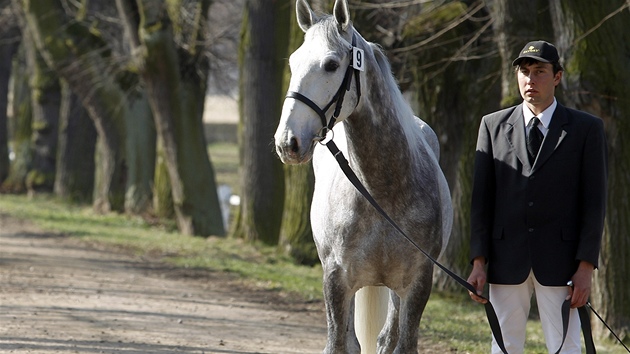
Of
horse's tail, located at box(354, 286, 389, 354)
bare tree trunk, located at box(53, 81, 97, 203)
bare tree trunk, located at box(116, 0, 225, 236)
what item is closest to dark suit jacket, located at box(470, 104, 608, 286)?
horse's tail, located at box(354, 286, 389, 354)

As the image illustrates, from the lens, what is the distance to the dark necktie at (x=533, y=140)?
575 centimetres

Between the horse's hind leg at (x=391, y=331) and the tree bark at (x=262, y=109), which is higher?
the tree bark at (x=262, y=109)

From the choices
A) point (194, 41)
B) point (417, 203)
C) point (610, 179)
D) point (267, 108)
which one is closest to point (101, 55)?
point (194, 41)

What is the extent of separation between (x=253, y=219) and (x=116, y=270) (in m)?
3.69

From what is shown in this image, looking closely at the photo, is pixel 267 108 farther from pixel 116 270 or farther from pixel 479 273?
pixel 479 273

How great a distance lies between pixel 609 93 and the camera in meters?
9.69

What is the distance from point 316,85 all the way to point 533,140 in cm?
114

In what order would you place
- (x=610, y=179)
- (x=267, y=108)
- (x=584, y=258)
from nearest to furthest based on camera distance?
1. (x=584, y=258)
2. (x=610, y=179)
3. (x=267, y=108)

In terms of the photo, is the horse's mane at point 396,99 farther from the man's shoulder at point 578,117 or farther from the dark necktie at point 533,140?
the man's shoulder at point 578,117

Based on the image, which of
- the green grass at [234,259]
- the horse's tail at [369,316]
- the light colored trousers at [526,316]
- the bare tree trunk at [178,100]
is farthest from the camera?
the bare tree trunk at [178,100]

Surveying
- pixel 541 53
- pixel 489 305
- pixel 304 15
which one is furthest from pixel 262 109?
pixel 541 53

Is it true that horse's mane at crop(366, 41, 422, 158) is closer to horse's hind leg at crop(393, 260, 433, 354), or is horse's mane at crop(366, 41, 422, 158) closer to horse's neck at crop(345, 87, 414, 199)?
horse's neck at crop(345, 87, 414, 199)

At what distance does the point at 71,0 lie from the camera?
2431 cm

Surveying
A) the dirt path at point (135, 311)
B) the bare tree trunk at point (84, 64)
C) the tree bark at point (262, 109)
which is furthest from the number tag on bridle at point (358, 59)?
the bare tree trunk at point (84, 64)
